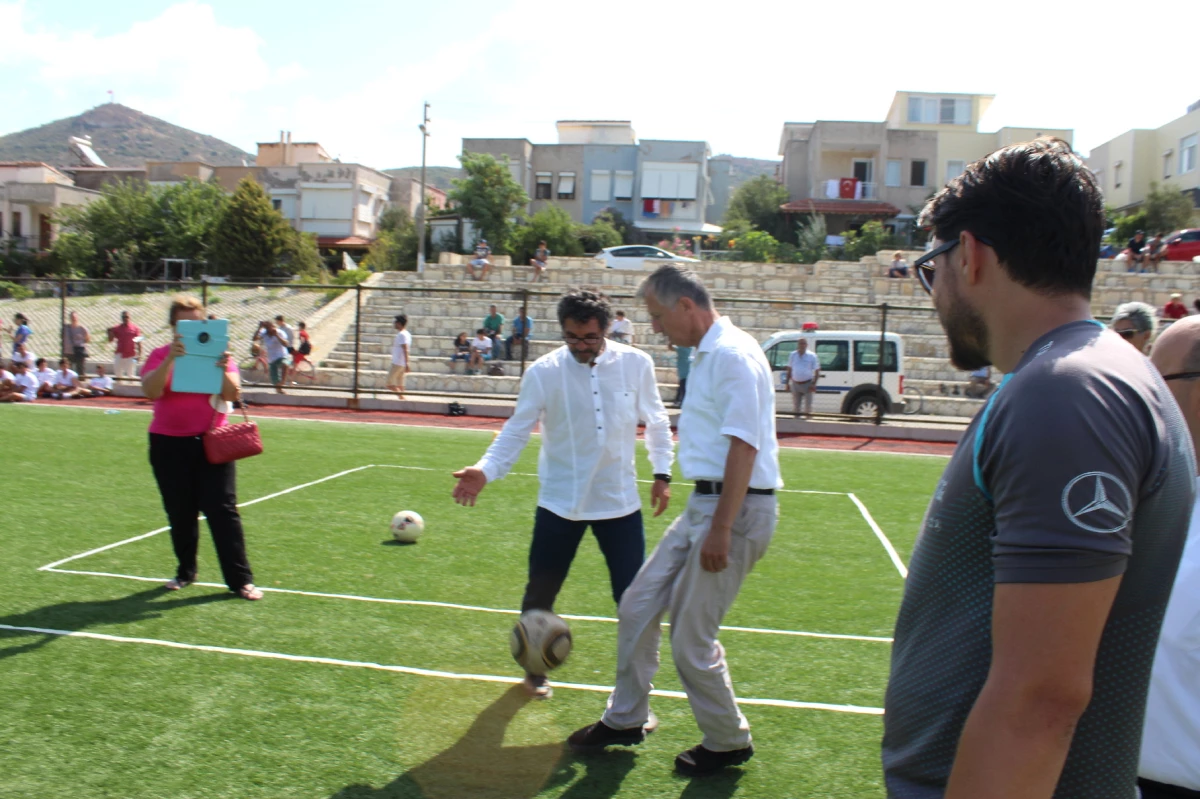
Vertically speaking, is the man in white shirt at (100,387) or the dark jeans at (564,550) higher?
the dark jeans at (564,550)

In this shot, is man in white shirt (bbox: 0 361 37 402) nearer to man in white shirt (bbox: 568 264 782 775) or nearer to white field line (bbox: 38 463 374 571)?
white field line (bbox: 38 463 374 571)

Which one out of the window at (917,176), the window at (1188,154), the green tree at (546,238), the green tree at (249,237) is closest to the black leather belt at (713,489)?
the green tree at (546,238)

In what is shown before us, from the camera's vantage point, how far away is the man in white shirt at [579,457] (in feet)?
15.5

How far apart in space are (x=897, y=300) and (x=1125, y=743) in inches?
1177

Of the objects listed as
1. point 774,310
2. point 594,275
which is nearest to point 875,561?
point 774,310

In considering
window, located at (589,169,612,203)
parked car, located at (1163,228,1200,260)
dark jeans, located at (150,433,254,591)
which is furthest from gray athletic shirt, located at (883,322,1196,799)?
window, located at (589,169,612,203)

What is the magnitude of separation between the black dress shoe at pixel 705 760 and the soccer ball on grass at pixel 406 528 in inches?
175

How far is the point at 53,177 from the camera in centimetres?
6581

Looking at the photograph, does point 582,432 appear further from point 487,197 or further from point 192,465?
point 487,197

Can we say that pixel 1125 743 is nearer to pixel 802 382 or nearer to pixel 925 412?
pixel 802 382

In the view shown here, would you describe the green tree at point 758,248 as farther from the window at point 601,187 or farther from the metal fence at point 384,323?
the window at point 601,187

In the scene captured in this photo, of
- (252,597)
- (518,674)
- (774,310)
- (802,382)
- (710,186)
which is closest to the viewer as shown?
(518,674)

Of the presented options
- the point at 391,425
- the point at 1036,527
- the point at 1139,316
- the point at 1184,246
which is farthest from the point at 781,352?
the point at 1184,246

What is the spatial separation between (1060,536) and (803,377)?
1779 centimetres
